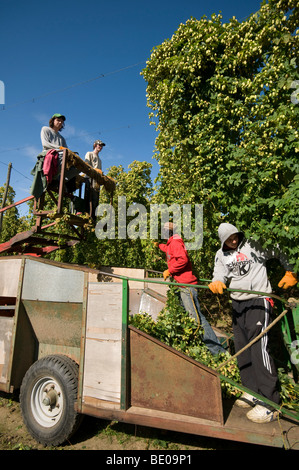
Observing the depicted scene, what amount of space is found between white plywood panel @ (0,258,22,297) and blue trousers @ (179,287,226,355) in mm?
2415

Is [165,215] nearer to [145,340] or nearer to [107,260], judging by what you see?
[107,260]

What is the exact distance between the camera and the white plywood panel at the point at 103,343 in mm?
2561

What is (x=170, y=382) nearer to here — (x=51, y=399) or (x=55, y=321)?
(x=51, y=399)

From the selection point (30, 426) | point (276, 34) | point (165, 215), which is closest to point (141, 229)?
point (165, 215)

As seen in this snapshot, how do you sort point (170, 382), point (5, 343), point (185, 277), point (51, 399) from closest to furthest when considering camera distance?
1. point (170, 382)
2. point (51, 399)
3. point (5, 343)
4. point (185, 277)

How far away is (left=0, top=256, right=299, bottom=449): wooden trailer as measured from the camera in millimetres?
2330

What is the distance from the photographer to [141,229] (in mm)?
9875

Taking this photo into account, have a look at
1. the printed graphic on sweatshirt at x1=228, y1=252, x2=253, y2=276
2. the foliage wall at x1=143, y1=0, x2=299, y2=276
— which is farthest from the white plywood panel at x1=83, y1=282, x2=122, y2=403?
the foliage wall at x1=143, y1=0, x2=299, y2=276

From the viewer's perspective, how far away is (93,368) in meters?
2.68

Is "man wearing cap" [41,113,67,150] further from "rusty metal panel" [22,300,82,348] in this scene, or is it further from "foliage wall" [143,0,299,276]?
"rusty metal panel" [22,300,82,348]

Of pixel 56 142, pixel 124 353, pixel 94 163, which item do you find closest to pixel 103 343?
pixel 124 353

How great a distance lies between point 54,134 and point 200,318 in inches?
169

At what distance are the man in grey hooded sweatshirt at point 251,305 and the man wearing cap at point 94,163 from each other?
3364 millimetres

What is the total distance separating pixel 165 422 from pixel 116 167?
645 inches
